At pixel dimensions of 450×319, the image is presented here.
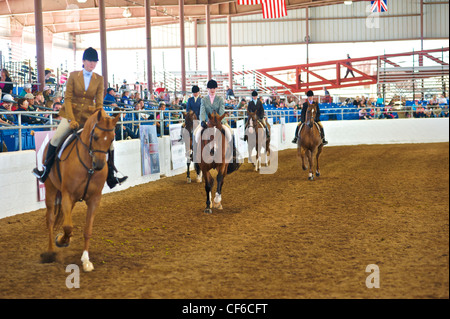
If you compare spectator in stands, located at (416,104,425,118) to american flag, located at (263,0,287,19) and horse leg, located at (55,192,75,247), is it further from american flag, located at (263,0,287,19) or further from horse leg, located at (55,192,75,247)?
horse leg, located at (55,192,75,247)

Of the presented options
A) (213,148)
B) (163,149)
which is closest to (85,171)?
(213,148)

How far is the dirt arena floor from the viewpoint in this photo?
488 centimetres

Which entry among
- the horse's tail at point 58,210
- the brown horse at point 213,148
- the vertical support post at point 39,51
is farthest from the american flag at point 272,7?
the horse's tail at point 58,210

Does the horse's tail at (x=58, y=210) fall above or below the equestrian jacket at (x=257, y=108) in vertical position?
below

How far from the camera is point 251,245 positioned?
6691mm

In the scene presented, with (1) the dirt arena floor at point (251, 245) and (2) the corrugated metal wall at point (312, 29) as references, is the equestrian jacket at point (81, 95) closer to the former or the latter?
(1) the dirt arena floor at point (251, 245)

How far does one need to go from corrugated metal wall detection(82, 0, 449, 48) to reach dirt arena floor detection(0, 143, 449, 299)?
32.6 metres

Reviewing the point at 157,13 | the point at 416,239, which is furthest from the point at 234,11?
the point at 416,239

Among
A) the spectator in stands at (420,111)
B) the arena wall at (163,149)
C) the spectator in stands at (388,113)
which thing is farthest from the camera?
the spectator in stands at (388,113)

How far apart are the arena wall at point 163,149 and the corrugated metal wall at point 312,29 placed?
657 inches

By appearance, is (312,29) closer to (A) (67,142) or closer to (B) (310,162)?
(B) (310,162)

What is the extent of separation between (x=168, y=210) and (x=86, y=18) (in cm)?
3285

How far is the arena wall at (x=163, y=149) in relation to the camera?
8930 millimetres

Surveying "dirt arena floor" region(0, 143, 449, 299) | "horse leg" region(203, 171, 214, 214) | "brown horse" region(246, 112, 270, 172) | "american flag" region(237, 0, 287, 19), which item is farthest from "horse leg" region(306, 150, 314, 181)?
"american flag" region(237, 0, 287, 19)
